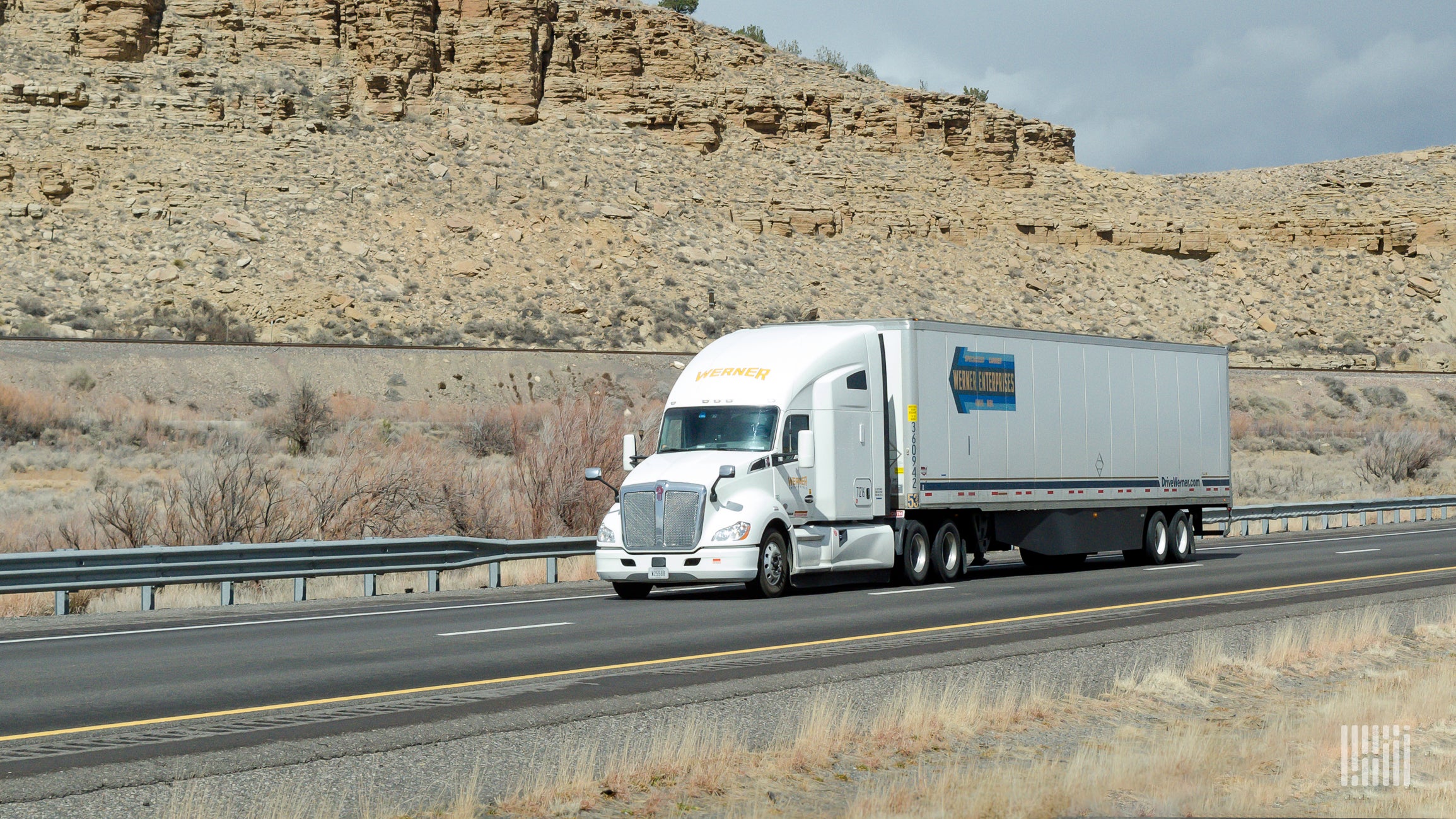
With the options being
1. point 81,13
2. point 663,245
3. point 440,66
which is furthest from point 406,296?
point 81,13

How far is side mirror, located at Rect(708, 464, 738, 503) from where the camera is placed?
17891 millimetres

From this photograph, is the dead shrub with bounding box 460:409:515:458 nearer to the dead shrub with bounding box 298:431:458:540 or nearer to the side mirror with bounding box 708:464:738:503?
the dead shrub with bounding box 298:431:458:540

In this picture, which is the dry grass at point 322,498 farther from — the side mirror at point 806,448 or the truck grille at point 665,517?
the side mirror at point 806,448

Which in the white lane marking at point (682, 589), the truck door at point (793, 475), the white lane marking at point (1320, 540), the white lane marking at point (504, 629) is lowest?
the white lane marking at point (1320, 540)

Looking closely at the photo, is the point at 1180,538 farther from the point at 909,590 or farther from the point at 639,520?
the point at 639,520

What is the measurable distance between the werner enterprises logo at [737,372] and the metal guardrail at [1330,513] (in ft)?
43.2

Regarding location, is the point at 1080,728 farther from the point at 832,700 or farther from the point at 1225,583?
the point at 1225,583

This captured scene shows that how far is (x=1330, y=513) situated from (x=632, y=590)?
68.7 feet

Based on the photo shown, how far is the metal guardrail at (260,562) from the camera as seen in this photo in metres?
16.8

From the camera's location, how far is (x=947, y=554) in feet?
68.9

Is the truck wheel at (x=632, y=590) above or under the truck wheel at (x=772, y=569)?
under

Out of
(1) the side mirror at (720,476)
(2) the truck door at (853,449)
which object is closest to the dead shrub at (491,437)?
(2) the truck door at (853,449)

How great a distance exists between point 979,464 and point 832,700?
36.2 ft

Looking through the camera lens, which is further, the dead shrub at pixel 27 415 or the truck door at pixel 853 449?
the dead shrub at pixel 27 415
